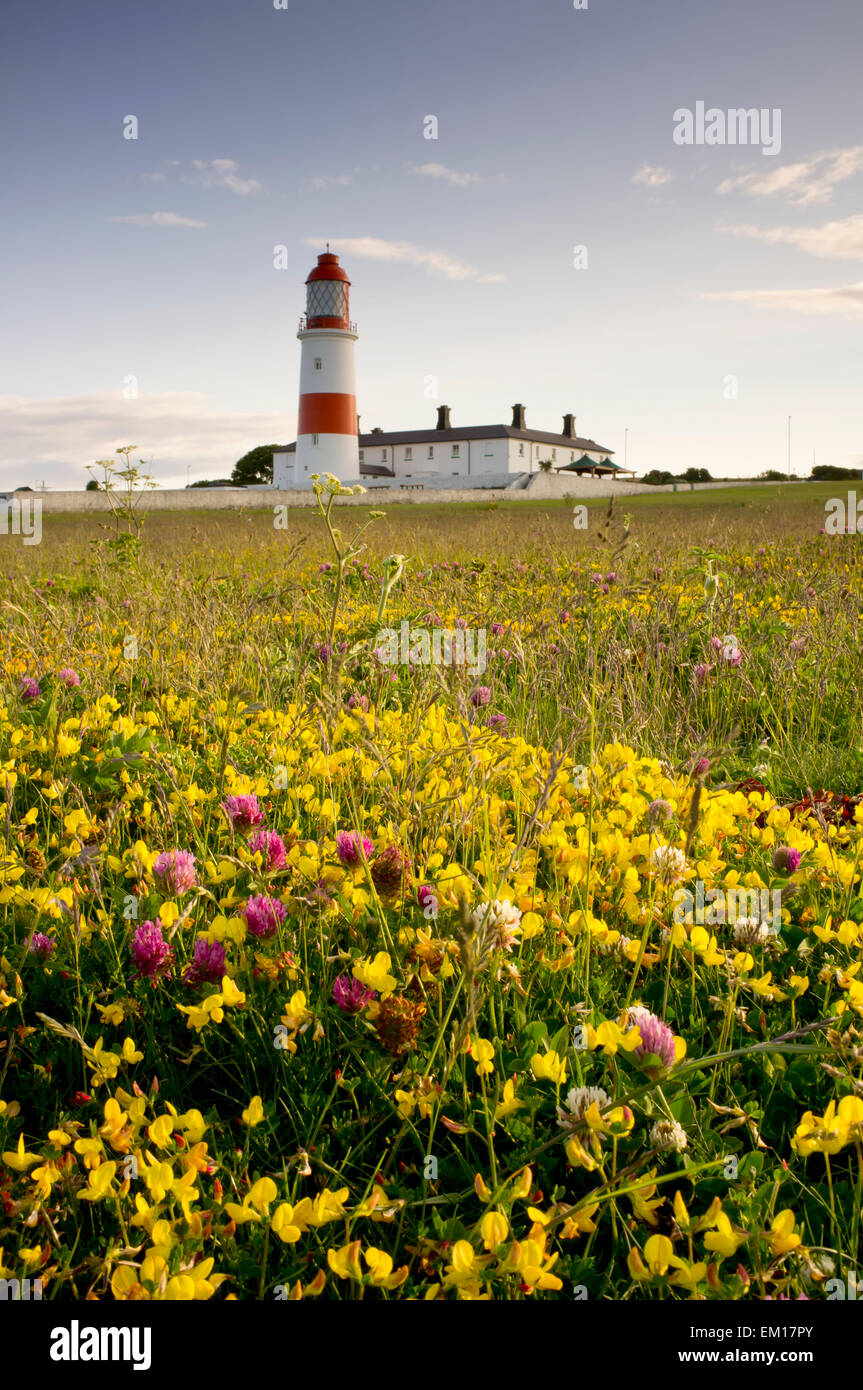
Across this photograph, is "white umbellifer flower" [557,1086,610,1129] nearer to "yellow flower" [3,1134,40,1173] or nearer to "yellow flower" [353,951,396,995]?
"yellow flower" [353,951,396,995]

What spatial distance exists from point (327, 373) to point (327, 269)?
6.59 meters

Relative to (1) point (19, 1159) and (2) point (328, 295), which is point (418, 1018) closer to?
(1) point (19, 1159)

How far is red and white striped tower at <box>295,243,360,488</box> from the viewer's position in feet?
170

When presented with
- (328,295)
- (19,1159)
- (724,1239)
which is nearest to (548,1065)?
(724,1239)

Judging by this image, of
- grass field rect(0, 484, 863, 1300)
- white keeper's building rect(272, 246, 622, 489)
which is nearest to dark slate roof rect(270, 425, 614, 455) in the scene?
white keeper's building rect(272, 246, 622, 489)

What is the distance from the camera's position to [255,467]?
85688 mm

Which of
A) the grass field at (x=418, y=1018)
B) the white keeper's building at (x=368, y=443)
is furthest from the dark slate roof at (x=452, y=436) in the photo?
the grass field at (x=418, y=1018)

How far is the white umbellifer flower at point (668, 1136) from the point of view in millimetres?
1392

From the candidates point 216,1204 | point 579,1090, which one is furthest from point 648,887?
point 216,1204

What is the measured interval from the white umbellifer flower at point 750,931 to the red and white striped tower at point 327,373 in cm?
5216

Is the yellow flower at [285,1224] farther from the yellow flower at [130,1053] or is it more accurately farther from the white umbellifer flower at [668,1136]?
the white umbellifer flower at [668,1136]

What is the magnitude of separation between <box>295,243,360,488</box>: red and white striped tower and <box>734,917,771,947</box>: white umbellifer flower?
171 ft

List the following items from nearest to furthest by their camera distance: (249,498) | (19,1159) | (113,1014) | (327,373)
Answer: (19,1159) → (113,1014) → (249,498) → (327,373)

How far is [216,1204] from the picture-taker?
1.41m
